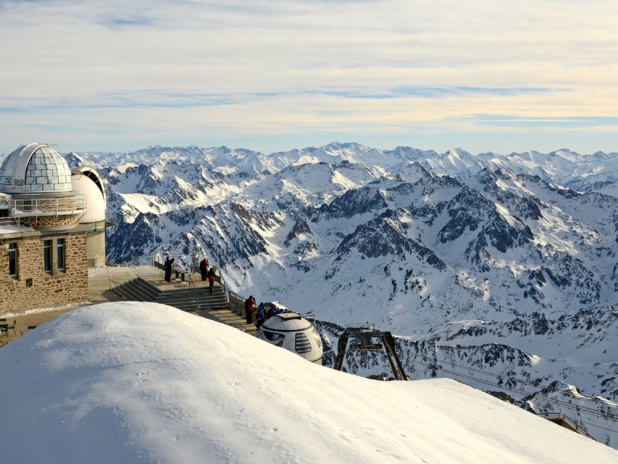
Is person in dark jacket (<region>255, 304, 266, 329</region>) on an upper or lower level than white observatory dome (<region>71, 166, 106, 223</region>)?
lower

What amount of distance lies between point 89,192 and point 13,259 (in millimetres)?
14823

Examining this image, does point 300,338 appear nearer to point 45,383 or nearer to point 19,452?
point 45,383

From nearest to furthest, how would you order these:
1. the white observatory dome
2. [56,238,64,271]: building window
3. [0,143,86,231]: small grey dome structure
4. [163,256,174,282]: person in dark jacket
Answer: [0,143,86,231]: small grey dome structure < [56,238,64,271]: building window < [163,256,174,282]: person in dark jacket < the white observatory dome

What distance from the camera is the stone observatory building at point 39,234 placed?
33500 millimetres

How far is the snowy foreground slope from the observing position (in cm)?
1121

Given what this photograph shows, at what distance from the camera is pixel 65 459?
10906mm

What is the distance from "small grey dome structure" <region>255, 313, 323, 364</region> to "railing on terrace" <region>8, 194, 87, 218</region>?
547 inches

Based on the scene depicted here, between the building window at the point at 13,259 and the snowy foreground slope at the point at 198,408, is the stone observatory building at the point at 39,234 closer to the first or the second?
the building window at the point at 13,259

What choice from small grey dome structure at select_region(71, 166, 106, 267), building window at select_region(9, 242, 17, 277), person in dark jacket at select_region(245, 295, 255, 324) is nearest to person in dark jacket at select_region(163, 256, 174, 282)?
person in dark jacket at select_region(245, 295, 255, 324)

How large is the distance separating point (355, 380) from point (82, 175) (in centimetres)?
3601

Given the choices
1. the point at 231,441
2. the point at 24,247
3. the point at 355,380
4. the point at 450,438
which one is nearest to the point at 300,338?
the point at 355,380

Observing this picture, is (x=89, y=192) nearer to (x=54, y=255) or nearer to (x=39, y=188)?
(x=39, y=188)

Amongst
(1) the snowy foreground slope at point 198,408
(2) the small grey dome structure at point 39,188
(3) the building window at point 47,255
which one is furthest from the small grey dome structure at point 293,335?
(2) the small grey dome structure at point 39,188

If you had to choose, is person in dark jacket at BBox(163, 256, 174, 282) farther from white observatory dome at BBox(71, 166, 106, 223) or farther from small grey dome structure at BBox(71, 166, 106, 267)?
white observatory dome at BBox(71, 166, 106, 223)
